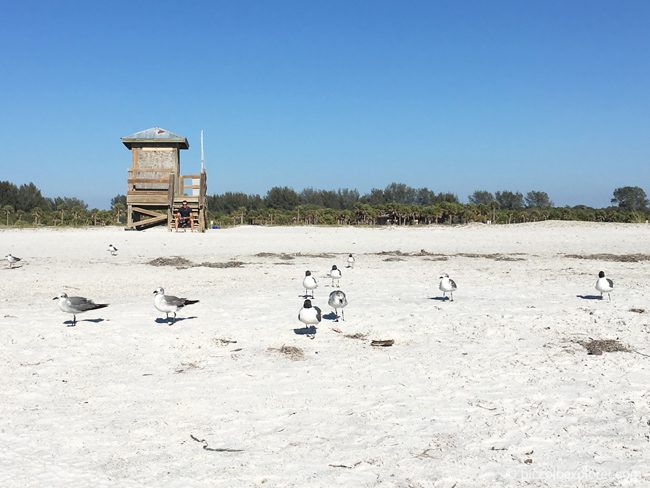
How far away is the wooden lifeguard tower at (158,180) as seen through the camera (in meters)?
36.3

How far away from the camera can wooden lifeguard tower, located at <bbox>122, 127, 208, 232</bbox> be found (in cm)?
3634

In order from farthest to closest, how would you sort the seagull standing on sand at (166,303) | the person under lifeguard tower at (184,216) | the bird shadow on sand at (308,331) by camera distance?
the person under lifeguard tower at (184,216) → the seagull standing on sand at (166,303) → the bird shadow on sand at (308,331)

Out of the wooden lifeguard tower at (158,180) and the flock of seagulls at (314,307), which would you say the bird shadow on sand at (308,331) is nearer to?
the flock of seagulls at (314,307)

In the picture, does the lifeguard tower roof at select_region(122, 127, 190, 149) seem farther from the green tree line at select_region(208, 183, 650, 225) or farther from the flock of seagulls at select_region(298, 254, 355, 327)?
the flock of seagulls at select_region(298, 254, 355, 327)

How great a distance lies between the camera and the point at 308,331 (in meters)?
10.4

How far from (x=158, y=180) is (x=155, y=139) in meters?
2.59

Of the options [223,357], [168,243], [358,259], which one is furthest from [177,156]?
[223,357]

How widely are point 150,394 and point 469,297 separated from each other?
8.57 metres

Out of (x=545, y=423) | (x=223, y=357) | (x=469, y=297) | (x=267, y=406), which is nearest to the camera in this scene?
(x=545, y=423)

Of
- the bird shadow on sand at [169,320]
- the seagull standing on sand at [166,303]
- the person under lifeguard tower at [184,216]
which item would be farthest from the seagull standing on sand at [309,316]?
the person under lifeguard tower at [184,216]

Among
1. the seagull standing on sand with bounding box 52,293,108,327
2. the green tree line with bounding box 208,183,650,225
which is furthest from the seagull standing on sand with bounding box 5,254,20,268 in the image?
the green tree line with bounding box 208,183,650,225

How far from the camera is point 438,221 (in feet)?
206

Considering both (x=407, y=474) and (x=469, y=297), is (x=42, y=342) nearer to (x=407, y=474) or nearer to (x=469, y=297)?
(x=407, y=474)

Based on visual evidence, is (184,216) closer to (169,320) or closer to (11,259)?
(11,259)
